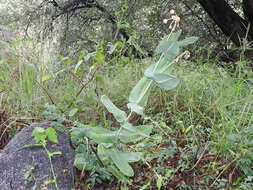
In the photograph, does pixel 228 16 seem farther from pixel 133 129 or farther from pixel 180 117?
pixel 133 129

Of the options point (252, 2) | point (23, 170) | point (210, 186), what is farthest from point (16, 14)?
point (210, 186)

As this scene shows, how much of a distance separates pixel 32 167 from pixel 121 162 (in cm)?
40

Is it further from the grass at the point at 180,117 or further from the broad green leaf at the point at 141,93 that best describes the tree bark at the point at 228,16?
the broad green leaf at the point at 141,93

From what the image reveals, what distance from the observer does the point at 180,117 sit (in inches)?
67.3

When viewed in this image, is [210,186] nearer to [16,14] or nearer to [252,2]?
[252,2]

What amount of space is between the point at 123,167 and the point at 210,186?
0.39 meters

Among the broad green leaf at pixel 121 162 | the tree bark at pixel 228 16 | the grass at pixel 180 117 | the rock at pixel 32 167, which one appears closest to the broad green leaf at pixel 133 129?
the broad green leaf at pixel 121 162

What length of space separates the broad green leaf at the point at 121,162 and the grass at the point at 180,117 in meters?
0.15

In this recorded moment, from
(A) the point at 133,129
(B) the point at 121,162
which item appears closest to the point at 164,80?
(A) the point at 133,129

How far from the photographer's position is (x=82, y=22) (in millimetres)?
5500

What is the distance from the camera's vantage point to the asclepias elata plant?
A: 1.04 m

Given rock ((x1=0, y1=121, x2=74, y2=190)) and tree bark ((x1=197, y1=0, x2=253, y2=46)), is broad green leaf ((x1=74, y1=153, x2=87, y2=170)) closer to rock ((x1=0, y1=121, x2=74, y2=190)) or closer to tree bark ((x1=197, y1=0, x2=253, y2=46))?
rock ((x1=0, y1=121, x2=74, y2=190))

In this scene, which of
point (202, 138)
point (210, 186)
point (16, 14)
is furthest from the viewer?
point (16, 14)

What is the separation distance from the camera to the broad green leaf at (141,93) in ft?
3.77
